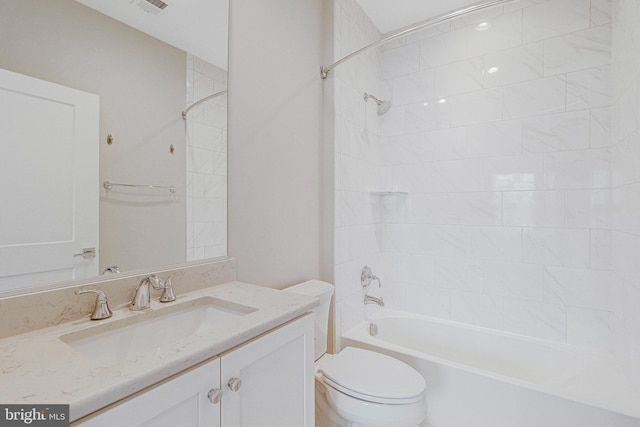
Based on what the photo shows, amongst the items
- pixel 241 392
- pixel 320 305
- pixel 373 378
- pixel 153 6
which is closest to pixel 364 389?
pixel 373 378

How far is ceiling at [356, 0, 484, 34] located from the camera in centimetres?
214

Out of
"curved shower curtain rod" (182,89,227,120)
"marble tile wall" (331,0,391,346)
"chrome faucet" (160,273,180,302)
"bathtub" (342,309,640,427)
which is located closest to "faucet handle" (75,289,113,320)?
"chrome faucet" (160,273,180,302)

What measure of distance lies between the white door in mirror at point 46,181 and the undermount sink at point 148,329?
0.67ft

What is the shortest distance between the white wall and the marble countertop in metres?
0.60

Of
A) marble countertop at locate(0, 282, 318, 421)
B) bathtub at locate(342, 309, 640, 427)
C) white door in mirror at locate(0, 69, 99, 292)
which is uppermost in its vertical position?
white door in mirror at locate(0, 69, 99, 292)

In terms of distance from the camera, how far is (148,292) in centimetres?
100

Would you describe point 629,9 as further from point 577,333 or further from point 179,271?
point 179,271

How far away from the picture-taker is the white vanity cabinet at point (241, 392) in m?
0.60

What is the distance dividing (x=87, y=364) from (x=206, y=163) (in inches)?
33.8

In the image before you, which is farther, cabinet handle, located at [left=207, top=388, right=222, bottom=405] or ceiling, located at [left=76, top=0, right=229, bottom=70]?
ceiling, located at [left=76, top=0, right=229, bottom=70]

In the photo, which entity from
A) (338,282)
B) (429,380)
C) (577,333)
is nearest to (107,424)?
(338,282)

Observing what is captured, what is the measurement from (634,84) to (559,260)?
1039 mm

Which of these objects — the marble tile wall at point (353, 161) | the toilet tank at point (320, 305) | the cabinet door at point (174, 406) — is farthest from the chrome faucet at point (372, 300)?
the cabinet door at point (174, 406)

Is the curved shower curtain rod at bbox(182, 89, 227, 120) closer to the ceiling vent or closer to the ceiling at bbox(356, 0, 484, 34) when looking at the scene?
the ceiling vent
